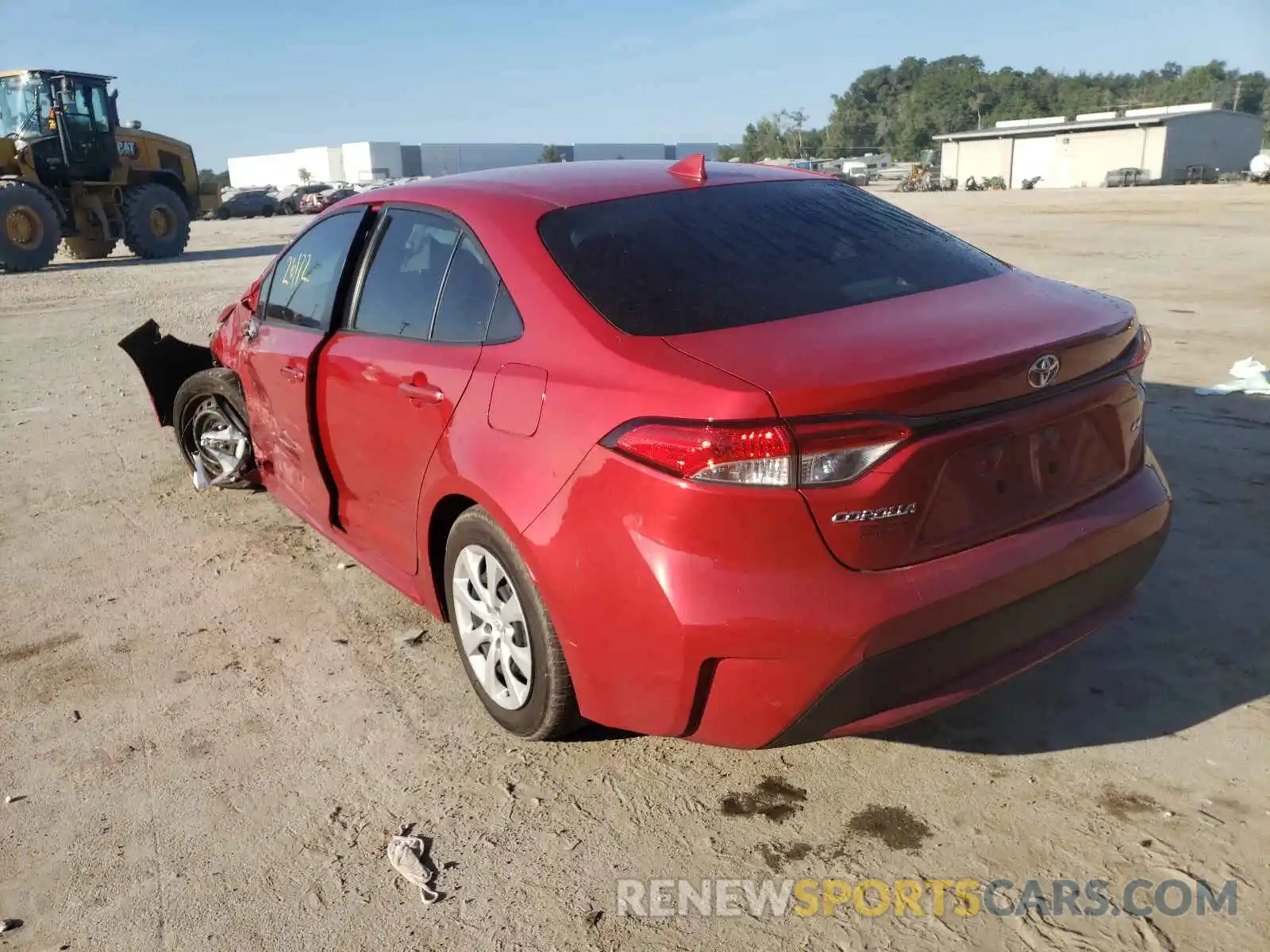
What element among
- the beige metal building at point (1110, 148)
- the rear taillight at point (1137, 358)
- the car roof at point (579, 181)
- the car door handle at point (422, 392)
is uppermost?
the beige metal building at point (1110, 148)

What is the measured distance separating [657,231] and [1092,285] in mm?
10198

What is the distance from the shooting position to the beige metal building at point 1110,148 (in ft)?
175

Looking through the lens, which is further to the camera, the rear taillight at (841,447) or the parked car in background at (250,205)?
the parked car in background at (250,205)

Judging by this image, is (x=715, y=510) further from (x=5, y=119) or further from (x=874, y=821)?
(x=5, y=119)

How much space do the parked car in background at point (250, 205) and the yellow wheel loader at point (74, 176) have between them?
1159 inches

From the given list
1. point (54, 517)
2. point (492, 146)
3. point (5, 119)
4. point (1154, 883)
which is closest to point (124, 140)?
point (5, 119)

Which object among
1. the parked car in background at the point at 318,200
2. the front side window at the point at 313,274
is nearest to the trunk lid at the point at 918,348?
the front side window at the point at 313,274

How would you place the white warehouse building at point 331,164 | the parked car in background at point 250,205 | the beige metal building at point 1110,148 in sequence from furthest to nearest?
the white warehouse building at point 331,164, the beige metal building at point 1110,148, the parked car in background at point 250,205

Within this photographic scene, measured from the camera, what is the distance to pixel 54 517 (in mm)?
5312

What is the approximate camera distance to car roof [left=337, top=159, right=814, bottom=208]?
3219 millimetres

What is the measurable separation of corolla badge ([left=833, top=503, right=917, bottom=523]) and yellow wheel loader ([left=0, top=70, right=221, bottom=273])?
65.9 ft

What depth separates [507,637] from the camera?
2.95 metres

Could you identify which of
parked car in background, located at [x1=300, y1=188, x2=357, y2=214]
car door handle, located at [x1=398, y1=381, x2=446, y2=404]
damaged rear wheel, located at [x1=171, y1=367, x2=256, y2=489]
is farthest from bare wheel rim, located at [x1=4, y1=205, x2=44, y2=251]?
parked car in background, located at [x1=300, y1=188, x2=357, y2=214]

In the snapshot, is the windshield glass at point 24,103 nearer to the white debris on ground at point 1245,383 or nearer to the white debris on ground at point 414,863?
the white debris on ground at point 1245,383
